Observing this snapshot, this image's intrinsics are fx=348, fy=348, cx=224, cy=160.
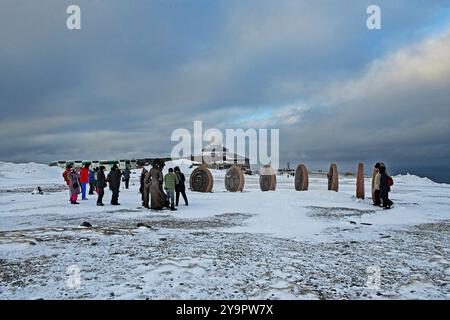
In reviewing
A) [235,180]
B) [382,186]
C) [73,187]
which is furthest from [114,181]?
[382,186]

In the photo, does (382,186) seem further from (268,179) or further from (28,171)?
(28,171)

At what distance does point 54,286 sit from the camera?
443cm

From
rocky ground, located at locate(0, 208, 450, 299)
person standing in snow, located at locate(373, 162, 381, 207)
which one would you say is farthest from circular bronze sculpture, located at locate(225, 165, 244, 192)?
rocky ground, located at locate(0, 208, 450, 299)

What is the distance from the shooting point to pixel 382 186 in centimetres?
1588

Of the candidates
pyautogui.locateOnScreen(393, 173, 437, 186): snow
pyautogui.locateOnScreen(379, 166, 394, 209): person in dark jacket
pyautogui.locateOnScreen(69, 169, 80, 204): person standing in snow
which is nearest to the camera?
pyautogui.locateOnScreen(379, 166, 394, 209): person in dark jacket

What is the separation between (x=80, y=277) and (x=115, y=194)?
11.4 m

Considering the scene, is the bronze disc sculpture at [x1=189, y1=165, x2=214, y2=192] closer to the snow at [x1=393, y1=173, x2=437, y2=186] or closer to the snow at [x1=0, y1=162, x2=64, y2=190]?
the snow at [x1=0, y1=162, x2=64, y2=190]

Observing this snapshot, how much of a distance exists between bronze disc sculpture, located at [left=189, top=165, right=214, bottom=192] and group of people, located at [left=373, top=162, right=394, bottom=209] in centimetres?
1180

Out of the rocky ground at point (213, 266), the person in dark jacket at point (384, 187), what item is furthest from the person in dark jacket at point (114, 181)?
the person in dark jacket at point (384, 187)

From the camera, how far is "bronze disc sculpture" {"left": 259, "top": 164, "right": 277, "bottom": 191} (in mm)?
27094

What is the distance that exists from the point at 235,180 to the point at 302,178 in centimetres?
496
